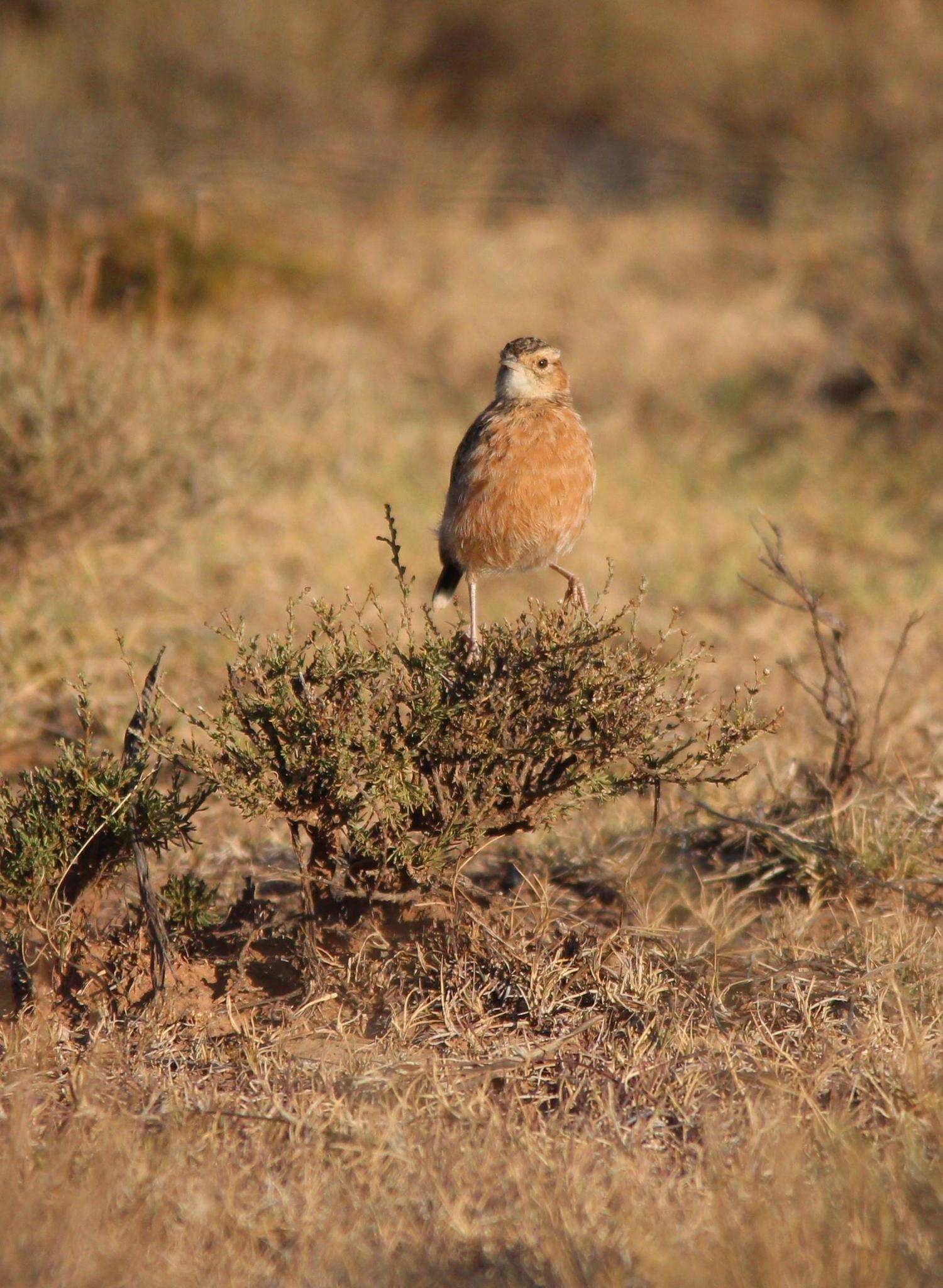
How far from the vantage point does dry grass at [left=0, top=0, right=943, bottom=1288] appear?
294 centimetres

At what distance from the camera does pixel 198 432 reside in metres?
6.43

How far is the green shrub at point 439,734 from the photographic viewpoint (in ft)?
11.8

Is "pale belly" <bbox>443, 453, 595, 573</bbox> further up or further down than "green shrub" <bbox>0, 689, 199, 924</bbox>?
further up

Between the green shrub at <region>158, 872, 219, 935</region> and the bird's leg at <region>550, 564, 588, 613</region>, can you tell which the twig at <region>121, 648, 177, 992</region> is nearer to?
the green shrub at <region>158, 872, 219, 935</region>

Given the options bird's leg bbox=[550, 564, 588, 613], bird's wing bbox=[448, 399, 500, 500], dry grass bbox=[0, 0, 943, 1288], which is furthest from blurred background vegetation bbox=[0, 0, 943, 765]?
bird's leg bbox=[550, 564, 588, 613]

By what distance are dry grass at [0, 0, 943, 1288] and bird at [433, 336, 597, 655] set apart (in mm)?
803

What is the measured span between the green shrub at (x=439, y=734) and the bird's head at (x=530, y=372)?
114 cm

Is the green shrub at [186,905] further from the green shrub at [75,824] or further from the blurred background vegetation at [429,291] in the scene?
the blurred background vegetation at [429,291]

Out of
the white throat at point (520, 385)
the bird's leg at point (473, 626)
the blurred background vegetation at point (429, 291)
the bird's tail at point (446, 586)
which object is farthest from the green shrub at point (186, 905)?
the white throat at point (520, 385)

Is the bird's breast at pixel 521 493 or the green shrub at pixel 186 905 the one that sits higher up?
the bird's breast at pixel 521 493

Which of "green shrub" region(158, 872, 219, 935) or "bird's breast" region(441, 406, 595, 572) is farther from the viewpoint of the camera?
"bird's breast" region(441, 406, 595, 572)

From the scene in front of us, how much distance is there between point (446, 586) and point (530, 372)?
2.56ft

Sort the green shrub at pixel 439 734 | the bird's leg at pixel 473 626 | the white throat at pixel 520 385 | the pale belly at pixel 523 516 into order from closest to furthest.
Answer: the green shrub at pixel 439 734
the bird's leg at pixel 473 626
the pale belly at pixel 523 516
the white throat at pixel 520 385

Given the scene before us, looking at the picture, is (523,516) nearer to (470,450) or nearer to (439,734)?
(470,450)
